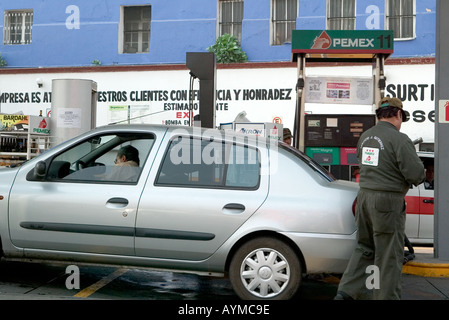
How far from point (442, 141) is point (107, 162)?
4008 mm

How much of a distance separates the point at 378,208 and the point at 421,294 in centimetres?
154

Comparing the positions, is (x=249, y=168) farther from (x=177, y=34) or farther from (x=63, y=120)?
(x=177, y=34)

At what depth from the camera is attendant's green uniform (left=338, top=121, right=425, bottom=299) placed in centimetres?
499

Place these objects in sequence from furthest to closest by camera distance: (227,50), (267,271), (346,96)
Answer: (227,50)
(346,96)
(267,271)

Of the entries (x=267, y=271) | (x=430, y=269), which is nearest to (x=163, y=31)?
(x=430, y=269)

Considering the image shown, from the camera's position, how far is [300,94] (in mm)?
9102

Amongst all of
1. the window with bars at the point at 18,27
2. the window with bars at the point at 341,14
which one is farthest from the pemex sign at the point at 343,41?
the window with bars at the point at 18,27

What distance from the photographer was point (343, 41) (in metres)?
8.79

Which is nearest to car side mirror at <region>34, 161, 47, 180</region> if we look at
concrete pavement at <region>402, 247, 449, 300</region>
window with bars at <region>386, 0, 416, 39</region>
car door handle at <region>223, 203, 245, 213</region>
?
car door handle at <region>223, 203, 245, 213</region>

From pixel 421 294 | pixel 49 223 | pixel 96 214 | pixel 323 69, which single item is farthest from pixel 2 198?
pixel 323 69

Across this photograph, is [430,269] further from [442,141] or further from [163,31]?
[163,31]

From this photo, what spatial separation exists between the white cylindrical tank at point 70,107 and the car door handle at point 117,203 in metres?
6.29

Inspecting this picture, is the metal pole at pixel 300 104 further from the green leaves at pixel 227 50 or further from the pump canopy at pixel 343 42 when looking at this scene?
the green leaves at pixel 227 50

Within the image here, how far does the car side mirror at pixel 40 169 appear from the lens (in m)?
5.48
